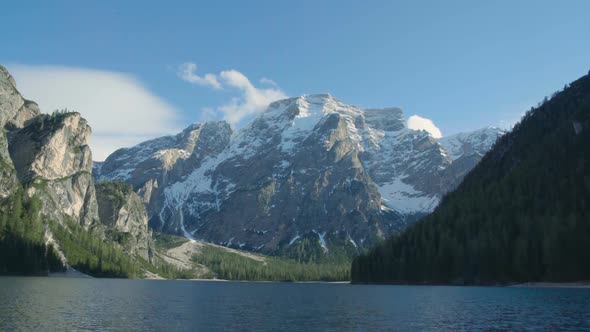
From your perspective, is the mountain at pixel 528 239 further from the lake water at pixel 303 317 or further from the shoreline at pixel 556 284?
the lake water at pixel 303 317

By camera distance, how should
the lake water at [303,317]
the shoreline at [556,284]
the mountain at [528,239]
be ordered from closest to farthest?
1. the lake water at [303,317]
2. the shoreline at [556,284]
3. the mountain at [528,239]

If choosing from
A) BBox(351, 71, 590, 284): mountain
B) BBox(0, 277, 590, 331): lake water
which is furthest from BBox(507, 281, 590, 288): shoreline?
BBox(0, 277, 590, 331): lake water

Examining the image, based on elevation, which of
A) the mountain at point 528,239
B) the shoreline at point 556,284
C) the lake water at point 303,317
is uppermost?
the mountain at point 528,239

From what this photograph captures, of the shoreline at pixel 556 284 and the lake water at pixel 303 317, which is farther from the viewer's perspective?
the shoreline at pixel 556 284

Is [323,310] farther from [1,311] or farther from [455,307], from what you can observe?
[1,311]

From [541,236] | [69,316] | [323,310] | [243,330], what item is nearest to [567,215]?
[541,236]

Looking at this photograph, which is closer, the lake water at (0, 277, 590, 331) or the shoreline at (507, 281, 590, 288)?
the lake water at (0, 277, 590, 331)

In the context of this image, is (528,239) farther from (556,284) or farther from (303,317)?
(303,317)

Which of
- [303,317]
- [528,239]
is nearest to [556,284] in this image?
[528,239]

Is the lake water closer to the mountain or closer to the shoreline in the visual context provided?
the shoreline

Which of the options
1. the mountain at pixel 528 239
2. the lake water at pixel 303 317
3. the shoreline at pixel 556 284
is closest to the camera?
the lake water at pixel 303 317

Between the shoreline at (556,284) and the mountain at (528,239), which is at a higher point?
the mountain at (528,239)

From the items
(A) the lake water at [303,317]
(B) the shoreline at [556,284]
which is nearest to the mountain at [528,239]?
(B) the shoreline at [556,284]

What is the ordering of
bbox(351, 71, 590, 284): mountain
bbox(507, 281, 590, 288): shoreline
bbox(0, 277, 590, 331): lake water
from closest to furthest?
bbox(0, 277, 590, 331): lake water, bbox(507, 281, 590, 288): shoreline, bbox(351, 71, 590, 284): mountain
